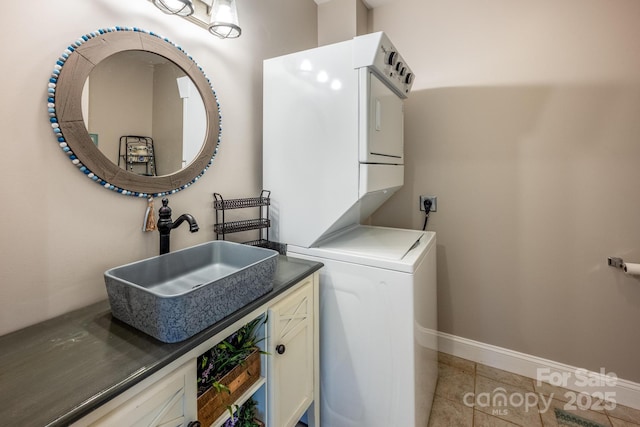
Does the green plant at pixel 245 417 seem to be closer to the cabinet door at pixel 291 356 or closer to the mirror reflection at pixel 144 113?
the cabinet door at pixel 291 356

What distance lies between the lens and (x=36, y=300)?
3.05 feet

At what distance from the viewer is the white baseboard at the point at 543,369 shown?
5.64 ft

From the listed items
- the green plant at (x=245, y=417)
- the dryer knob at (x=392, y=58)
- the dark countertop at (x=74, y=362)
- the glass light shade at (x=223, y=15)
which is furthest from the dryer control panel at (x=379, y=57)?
the green plant at (x=245, y=417)

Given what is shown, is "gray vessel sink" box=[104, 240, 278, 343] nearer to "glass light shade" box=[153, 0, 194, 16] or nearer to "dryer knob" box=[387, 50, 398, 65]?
"glass light shade" box=[153, 0, 194, 16]

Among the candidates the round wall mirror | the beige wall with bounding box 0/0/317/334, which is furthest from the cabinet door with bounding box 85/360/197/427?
the round wall mirror

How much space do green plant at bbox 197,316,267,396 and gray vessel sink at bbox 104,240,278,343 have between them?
16 centimetres

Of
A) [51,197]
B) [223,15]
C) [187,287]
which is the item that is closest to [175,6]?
[223,15]

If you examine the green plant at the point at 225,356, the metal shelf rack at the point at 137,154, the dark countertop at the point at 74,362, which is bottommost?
the green plant at the point at 225,356

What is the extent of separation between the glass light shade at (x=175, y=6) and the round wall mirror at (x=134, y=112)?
118 millimetres

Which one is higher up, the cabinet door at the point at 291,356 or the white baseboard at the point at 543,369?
the cabinet door at the point at 291,356

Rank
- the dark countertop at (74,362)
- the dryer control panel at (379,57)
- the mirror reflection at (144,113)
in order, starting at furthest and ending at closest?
the dryer control panel at (379,57), the mirror reflection at (144,113), the dark countertop at (74,362)

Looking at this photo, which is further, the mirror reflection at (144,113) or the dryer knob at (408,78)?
the dryer knob at (408,78)

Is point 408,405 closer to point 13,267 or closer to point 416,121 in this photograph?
point 13,267

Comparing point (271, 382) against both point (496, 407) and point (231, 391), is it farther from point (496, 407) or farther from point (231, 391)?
point (496, 407)
